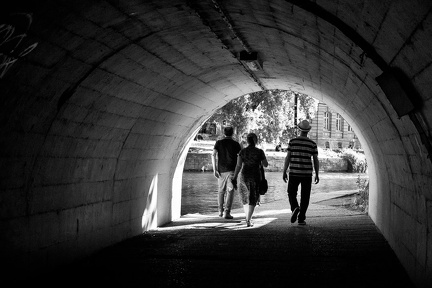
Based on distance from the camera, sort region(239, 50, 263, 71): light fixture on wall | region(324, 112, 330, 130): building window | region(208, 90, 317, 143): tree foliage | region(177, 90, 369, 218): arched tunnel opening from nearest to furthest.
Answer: region(239, 50, 263, 71): light fixture on wall
region(177, 90, 369, 218): arched tunnel opening
region(208, 90, 317, 143): tree foliage
region(324, 112, 330, 130): building window

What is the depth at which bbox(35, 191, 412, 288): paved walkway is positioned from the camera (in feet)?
21.0

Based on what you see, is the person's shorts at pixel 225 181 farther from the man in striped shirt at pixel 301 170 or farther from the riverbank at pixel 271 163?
the riverbank at pixel 271 163

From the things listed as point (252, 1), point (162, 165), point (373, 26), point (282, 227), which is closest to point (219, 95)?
point (162, 165)

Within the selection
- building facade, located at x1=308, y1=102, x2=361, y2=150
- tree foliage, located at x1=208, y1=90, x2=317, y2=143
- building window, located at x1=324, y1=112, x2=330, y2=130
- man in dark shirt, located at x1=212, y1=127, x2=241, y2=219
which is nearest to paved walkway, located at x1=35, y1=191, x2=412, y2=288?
man in dark shirt, located at x1=212, y1=127, x2=241, y2=219

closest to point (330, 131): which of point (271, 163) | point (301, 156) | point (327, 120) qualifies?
point (327, 120)

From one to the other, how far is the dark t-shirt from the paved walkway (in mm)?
1447

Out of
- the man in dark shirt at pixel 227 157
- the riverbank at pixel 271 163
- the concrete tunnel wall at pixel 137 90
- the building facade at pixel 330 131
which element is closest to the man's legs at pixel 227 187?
the man in dark shirt at pixel 227 157

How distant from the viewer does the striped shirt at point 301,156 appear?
10719mm

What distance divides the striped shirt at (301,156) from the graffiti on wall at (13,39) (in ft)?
21.4

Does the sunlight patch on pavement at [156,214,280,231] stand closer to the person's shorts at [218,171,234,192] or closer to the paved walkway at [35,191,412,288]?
the paved walkway at [35,191,412,288]

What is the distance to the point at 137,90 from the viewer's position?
8266mm

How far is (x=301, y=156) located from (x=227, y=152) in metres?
2.09

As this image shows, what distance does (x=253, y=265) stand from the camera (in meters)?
7.26

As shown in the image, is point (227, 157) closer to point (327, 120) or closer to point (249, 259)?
point (249, 259)
